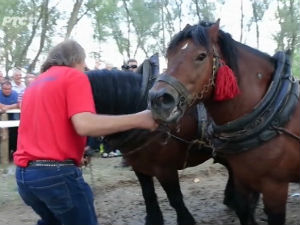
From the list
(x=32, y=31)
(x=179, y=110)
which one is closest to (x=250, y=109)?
(x=179, y=110)

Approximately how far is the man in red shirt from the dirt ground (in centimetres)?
235

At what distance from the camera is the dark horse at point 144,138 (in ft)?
11.5

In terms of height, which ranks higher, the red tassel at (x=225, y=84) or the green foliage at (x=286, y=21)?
the green foliage at (x=286, y=21)

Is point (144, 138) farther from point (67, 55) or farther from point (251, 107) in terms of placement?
point (67, 55)

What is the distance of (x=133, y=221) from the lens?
456cm

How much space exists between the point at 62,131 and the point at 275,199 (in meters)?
1.40

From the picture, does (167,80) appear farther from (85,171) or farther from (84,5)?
(84,5)

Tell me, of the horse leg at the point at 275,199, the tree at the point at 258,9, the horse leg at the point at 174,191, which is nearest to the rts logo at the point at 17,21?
the tree at the point at 258,9

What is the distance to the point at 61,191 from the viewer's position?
218 cm

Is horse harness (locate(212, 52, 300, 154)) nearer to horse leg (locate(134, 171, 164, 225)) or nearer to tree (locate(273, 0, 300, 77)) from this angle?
horse leg (locate(134, 171, 164, 225))

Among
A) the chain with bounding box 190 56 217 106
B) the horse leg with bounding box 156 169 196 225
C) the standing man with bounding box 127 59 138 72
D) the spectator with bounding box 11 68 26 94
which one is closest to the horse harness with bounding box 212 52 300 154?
the chain with bounding box 190 56 217 106

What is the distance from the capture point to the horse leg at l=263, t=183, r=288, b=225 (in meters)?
2.69

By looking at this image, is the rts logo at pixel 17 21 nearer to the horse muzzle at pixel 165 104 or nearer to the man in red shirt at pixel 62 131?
the man in red shirt at pixel 62 131

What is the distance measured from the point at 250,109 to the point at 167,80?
2.18 feet
